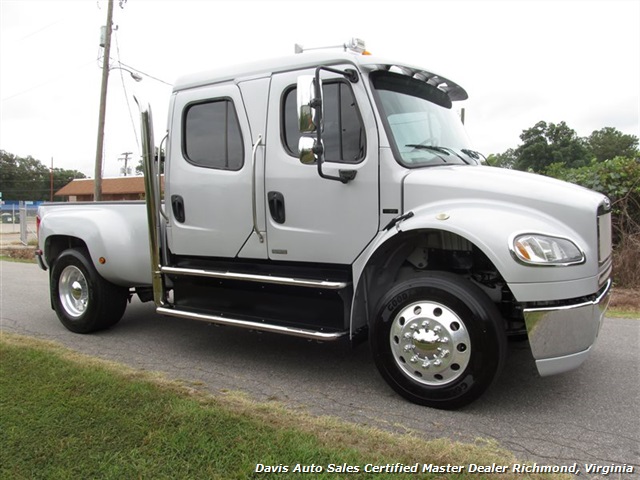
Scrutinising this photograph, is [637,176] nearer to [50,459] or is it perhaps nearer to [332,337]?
[332,337]

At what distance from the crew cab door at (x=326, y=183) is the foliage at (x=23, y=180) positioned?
280 ft

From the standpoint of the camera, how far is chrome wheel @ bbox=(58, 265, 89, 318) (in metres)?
5.68

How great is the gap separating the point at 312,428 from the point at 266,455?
470 millimetres

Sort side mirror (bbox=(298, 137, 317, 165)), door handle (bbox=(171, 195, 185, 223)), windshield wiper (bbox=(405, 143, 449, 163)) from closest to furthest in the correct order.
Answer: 1. side mirror (bbox=(298, 137, 317, 165))
2. windshield wiper (bbox=(405, 143, 449, 163))
3. door handle (bbox=(171, 195, 185, 223))

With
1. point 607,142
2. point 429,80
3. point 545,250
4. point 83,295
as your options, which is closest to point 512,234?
point 545,250

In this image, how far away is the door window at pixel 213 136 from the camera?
14.5 feet

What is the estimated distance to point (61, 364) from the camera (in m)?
4.32

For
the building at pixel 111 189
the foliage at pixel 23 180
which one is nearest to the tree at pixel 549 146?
the building at pixel 111 189

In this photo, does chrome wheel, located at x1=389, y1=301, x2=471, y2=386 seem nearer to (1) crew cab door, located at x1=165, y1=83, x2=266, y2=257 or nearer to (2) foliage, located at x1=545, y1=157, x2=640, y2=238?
(1) crew cab door, located at x1=165, y1=83, x2=266, y2=257

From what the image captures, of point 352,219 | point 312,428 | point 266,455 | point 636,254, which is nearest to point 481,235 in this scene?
point 352,219

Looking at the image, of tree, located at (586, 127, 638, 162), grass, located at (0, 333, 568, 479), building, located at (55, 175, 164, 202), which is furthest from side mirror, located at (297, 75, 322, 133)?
tree, located at (586, 127, 638, 162)

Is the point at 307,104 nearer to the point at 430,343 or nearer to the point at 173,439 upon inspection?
the point at 430,343

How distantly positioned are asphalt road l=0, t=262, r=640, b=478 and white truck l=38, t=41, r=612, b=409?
0.32 meters

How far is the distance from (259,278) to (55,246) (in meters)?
3.35
